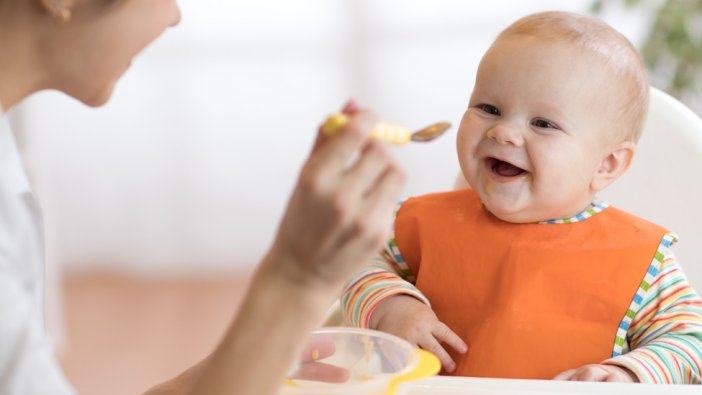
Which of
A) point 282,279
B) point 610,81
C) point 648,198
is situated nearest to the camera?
point 282,279

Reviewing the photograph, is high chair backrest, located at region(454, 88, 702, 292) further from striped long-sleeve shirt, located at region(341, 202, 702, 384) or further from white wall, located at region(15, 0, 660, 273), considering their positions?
white wall, located at region(15, 0, 660, 273)

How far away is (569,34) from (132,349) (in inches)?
86.5

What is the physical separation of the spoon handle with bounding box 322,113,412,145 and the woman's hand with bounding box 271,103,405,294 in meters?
0.01

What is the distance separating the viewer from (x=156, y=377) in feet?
9.10

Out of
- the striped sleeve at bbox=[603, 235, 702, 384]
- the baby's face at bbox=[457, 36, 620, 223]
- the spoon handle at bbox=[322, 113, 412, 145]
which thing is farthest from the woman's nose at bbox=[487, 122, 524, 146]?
the spoon handle at bbox=[322, 113, 412, 145]

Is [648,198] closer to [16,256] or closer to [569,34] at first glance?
[569,34]

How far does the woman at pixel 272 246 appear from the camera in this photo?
0.68 meters

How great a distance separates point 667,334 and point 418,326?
0.28 meters

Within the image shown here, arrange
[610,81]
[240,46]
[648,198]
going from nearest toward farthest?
1. [610,81]
2. [648,198]
3. [240,46]

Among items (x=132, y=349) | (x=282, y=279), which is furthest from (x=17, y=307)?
(x=132, y=349)

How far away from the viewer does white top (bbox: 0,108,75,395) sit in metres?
0.73

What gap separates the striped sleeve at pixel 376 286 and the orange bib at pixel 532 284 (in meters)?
0.05

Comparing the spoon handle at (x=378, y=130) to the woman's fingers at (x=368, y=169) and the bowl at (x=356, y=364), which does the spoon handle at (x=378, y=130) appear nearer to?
the woman's fingers at (x=368, y=169)

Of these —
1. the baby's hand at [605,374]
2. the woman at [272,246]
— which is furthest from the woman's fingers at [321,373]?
the baby's hand at [605,374]
